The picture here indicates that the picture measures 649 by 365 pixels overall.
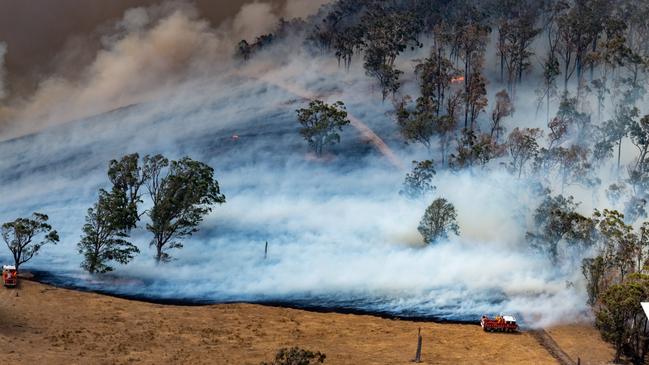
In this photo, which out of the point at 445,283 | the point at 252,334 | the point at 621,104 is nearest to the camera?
the point at 252,334

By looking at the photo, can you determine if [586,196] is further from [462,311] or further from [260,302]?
[260,302]

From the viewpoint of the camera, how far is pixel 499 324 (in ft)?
358

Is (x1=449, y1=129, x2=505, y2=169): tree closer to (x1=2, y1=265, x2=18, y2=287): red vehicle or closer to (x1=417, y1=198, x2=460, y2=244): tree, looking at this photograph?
(x1=417, y1=198, x2=460, y2=244): tree

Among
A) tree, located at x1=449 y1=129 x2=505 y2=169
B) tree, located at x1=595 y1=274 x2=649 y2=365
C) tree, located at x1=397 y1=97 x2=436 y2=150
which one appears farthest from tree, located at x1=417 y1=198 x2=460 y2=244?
tree, located at x1=595 y1=274 x2=649 y2=365

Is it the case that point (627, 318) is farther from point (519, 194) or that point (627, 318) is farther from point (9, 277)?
point (9, 277)

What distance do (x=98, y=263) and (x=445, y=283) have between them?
6312cm

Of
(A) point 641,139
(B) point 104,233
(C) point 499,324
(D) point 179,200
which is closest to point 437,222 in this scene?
(C) point 499,324

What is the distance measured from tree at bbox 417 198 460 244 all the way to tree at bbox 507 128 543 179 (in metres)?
33.6

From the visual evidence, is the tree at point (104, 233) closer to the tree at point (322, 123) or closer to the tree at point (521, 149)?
the tree at point (322, 123)

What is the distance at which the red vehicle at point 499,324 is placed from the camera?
109m

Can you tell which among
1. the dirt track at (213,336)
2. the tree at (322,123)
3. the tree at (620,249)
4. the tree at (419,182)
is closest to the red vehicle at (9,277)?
the dirt track at (213,336)

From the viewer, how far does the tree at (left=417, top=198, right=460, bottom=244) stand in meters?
144

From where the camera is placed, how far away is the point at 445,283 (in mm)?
134625

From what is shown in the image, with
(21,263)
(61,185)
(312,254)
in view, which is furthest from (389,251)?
(61,185)
